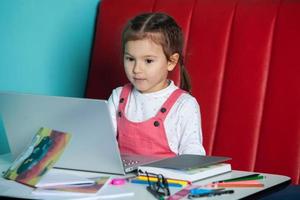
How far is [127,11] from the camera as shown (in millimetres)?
2479

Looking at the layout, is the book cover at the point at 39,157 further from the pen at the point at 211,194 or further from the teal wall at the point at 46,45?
the teal wall at the point at 46,45

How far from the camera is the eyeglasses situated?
53.9 inches

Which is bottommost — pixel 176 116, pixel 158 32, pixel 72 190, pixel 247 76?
pixel 72 190

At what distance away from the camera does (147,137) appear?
1.99 metres

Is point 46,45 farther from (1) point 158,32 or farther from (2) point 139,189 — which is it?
(2) point 139,189

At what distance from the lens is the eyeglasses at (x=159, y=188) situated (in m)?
1.37

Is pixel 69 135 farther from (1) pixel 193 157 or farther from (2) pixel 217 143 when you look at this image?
(2) pixel 217 143

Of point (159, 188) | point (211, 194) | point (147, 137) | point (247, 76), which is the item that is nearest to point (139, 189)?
point (159, 188)

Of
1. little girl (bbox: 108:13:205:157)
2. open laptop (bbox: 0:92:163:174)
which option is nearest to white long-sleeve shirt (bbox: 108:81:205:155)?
little girl (bbox: 108:13:205:157)

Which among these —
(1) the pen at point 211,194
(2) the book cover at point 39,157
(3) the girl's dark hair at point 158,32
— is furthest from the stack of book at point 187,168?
(3) the girl's dark hair at point 158,32

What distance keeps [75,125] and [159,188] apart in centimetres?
26

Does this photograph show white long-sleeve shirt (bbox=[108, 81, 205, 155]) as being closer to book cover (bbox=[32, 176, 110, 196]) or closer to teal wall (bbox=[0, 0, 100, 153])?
teal wall (bbox=[0, 0, 100, 153])

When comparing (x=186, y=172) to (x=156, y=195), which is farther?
(x=186, y=172)

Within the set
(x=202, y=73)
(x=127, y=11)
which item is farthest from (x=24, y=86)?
(x=202, y=73)
